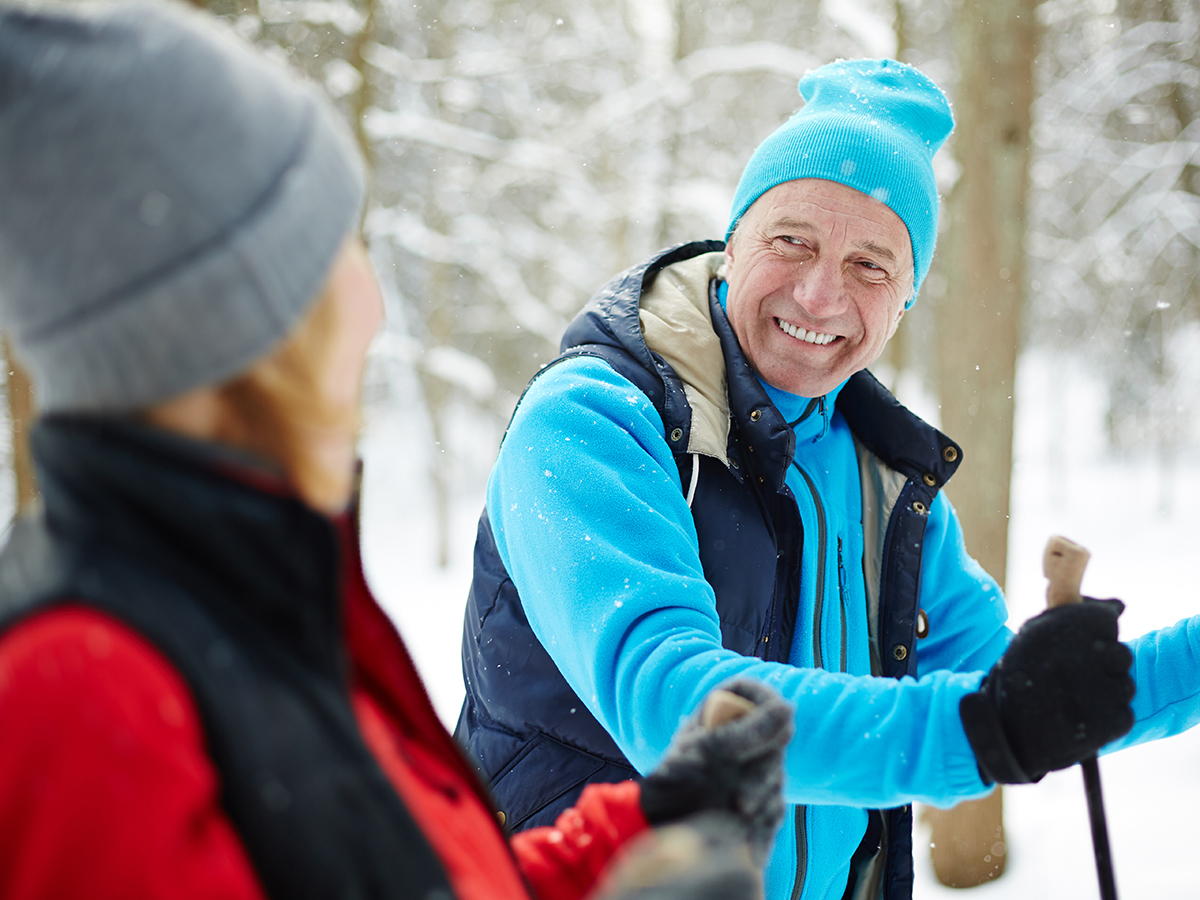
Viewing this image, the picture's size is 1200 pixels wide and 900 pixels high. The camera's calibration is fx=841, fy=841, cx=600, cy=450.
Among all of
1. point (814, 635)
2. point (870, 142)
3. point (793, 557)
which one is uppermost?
point (870, 142)

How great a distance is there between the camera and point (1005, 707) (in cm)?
115

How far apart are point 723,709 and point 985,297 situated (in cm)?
344

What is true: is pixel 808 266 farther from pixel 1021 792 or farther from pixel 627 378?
pixel 1021 792

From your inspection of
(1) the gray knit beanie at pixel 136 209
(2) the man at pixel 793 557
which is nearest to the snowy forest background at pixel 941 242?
(2) the man at pixel 793 557

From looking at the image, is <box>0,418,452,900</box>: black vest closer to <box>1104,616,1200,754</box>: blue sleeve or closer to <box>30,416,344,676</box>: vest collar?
<box>30,416,344,676</box>: vest collar

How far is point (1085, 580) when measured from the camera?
28.1 feet

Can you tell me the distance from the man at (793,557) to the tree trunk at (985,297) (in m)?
2.09

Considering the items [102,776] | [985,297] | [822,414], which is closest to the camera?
[102,776]

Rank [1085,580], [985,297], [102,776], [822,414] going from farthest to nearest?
[1085,580] → [985,297] → [822,414] → [102,776]

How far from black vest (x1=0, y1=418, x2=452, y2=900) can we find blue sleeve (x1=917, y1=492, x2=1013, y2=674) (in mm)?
1542

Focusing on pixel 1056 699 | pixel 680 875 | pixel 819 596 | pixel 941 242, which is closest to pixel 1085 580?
pixel 941 242

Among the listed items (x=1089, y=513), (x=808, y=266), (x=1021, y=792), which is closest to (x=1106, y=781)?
(x=1021, y=792)

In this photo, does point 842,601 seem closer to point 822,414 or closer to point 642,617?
point 822,414

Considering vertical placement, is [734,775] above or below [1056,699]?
below
